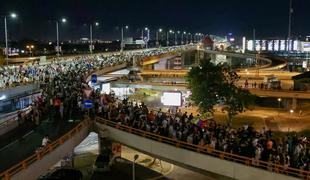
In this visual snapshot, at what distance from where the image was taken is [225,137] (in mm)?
21562

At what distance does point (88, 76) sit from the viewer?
52.2m

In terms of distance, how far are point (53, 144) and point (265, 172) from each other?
33.1ft

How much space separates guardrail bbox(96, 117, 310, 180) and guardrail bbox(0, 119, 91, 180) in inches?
101

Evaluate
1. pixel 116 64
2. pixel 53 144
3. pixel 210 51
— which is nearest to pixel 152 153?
pixel 53 144

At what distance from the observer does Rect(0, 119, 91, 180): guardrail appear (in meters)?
17.0

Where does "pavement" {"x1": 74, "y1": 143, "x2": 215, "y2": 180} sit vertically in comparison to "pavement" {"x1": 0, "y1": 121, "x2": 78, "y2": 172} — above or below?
below

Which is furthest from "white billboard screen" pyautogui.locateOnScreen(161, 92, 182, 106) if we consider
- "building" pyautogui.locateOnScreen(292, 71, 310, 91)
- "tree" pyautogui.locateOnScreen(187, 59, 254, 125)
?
"building" pyautogui.locateOnScreen(292, 71, 310, 91)

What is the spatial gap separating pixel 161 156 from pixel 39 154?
25.0 feet

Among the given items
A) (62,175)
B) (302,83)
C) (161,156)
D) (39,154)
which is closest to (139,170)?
(62,175)

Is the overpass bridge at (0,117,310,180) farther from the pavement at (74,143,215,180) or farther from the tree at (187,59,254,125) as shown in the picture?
the tree at (187,59,254,125)

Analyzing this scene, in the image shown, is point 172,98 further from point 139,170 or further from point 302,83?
point 302,83

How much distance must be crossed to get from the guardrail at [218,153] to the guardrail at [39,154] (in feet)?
8.41

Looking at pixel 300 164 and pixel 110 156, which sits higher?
pixel 300 164

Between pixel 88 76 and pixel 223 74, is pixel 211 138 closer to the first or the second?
pixel 223 74
